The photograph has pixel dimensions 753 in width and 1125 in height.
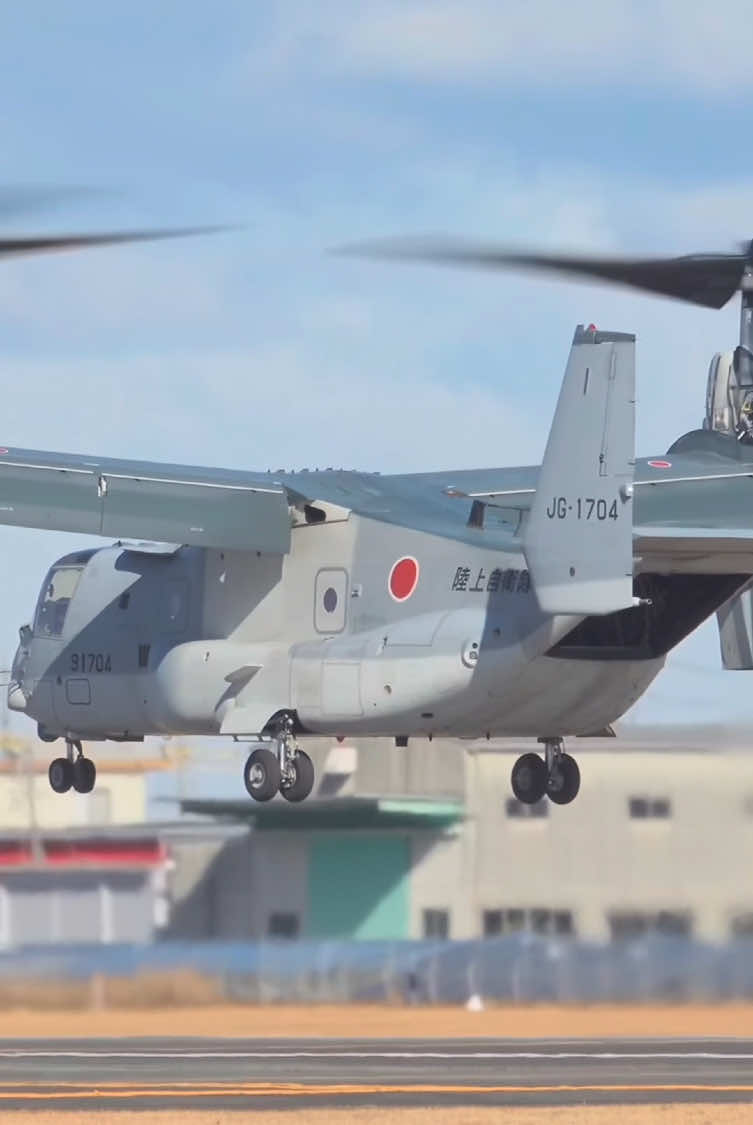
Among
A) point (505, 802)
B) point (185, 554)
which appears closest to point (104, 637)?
point (185, 554)

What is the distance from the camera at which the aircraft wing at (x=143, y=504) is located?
4075cm

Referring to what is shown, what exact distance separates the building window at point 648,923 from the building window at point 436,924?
8.34 meters

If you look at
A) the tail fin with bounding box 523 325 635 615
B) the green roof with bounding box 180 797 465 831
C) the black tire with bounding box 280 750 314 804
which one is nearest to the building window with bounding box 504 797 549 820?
the green roof with bounding box 180 797 465 831

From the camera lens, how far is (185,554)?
Result: 4288 cm

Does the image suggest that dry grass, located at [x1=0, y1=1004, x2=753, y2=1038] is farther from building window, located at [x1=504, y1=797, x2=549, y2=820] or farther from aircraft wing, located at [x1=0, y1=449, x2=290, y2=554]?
aircraft wing, located at [x1=0, y1=449, x2=290, y2=554]

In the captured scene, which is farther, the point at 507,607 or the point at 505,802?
the point at 505,802

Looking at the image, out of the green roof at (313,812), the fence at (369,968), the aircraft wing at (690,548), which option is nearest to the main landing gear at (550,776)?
the aircraft wing at (690,548)

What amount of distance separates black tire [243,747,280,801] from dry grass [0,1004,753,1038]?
57.1 feet

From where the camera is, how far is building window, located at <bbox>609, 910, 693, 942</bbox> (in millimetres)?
56250

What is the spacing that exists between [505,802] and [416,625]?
2607cm

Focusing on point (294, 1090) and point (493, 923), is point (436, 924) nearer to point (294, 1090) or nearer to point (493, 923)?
point (493, 923)

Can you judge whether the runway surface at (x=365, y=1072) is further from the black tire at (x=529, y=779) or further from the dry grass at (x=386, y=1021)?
the black tire at (x=529, y=779)

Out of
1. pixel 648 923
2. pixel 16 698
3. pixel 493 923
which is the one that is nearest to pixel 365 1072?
pixel 16 698

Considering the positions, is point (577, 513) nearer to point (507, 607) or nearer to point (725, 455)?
point (507, 607)
